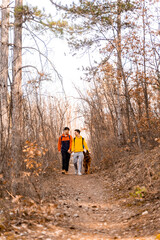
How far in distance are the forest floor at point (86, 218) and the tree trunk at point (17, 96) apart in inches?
44.3

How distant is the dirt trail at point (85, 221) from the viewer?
363cm

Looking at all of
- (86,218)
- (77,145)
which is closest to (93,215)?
(86,218)

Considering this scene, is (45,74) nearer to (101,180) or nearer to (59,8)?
(59,8)

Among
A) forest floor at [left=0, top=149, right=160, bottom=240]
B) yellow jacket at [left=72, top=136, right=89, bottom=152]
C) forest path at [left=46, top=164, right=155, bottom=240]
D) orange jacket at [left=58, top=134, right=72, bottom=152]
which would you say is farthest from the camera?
orange jacket at [left=58, top=134, right=72, bottom=152]

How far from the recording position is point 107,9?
10539 mm

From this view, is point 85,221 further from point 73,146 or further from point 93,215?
point 73,146

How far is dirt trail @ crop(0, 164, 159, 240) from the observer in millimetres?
3629

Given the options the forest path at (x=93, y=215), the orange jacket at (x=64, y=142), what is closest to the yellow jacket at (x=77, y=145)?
the orange jacket at (x=64, y=142)

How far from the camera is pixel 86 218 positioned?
15.8ft

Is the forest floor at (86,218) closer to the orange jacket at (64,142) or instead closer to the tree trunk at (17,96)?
the tree trunk at (17,96)

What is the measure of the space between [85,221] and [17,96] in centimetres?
332

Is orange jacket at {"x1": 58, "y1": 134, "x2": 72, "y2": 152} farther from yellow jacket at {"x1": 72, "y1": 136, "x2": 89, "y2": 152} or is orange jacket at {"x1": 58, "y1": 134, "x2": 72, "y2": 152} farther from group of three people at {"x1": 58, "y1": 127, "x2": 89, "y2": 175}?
yellow jacket at {"x1": 72, "y1": 136, "x2": 89, "y2": 152}

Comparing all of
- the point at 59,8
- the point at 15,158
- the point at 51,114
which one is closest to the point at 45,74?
the point at 15,158

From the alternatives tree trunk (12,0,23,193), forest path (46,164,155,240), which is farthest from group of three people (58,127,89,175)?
tree trunk (12,0,23,193)
